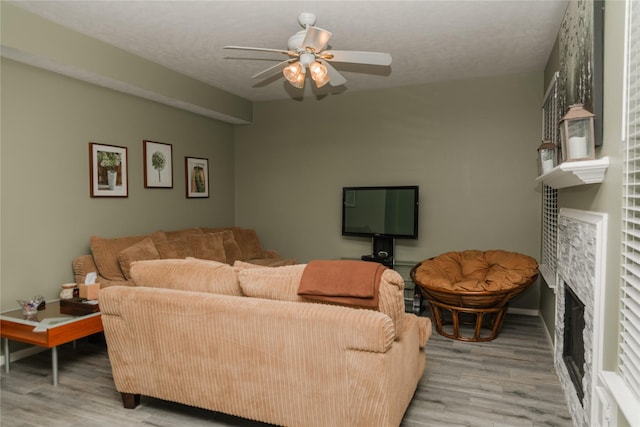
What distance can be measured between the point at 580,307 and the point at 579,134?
3.50 ft

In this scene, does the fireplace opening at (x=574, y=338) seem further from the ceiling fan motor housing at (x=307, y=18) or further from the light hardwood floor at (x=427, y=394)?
the ceiling fan motor housing at (x=307, y=18)

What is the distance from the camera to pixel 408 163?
5.46 meters

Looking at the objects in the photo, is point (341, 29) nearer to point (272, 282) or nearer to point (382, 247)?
point (272, 282)

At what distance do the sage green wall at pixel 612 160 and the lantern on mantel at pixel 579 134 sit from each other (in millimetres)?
60

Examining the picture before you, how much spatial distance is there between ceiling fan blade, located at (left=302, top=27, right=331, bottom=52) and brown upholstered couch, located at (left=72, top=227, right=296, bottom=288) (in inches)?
93.8

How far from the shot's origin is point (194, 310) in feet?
7.54

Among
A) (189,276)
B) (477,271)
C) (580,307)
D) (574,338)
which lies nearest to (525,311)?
(477,271)

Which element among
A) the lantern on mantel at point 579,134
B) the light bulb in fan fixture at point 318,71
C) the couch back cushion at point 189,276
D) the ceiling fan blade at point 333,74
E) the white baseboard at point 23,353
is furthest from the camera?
the ceiling fan blade at point 333,74

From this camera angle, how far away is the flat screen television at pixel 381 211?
17.1ft

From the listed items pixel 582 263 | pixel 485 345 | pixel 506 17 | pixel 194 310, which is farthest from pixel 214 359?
pixel 506 17

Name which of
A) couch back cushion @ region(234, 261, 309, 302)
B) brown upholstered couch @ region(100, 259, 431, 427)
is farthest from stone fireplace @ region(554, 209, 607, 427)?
couch back cushion @ region(234, 261, 309, 302)

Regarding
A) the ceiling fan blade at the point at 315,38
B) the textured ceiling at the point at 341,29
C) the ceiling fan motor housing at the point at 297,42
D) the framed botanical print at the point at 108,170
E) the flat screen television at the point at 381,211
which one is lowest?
the flat screen television at the point at 381,211

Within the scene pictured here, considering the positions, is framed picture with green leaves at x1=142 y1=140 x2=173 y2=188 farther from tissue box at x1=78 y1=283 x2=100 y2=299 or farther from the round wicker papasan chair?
the round wicker papasan chair

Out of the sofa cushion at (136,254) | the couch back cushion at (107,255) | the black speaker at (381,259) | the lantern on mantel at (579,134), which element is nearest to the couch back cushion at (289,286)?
the lantern on mantel at (579,134)
